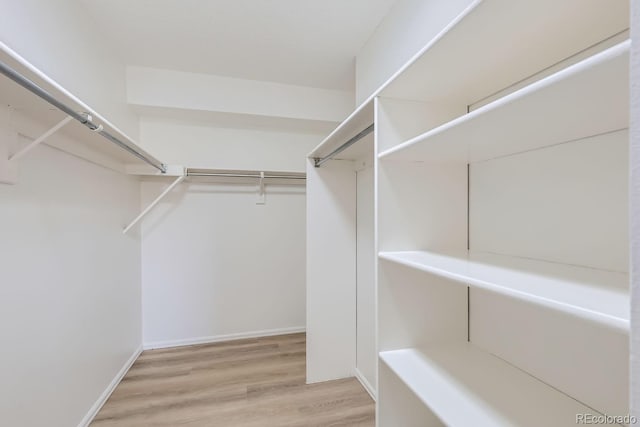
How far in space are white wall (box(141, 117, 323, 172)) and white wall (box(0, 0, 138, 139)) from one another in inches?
16.7

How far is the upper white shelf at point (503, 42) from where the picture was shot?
0.62m

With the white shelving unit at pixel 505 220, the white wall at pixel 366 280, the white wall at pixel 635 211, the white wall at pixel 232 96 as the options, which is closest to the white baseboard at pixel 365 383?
the white wall at pixel 366 280

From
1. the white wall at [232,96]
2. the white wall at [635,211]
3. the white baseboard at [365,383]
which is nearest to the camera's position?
the white wall at [635,211]

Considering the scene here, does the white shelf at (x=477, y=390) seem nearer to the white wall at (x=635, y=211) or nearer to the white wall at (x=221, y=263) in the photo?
the white wall at (x=635, y=211)

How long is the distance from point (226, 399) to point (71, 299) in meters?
1.18

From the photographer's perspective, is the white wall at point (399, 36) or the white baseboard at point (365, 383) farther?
the white baseboard at point (365, 383)

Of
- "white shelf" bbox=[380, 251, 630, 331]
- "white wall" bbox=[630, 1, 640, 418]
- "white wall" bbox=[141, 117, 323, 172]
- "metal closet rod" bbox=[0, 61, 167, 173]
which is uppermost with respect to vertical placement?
"white wall" bbox=[141, 117, 323, 172]

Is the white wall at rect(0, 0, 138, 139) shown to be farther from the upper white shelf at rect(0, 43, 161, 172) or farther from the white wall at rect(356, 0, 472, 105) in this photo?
the white wall at rect(356, 0, 472, 105)

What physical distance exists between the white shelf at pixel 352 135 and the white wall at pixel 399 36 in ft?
1.43

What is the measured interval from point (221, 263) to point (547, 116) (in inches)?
112

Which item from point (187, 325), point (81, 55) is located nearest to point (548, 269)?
point (81, 55)

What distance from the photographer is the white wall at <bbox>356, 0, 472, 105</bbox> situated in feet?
4.32

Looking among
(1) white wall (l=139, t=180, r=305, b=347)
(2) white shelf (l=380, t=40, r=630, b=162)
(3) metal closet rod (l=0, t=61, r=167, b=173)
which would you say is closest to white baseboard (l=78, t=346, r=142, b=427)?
(1) white wall (l=139, t=180, r=305, b=347)

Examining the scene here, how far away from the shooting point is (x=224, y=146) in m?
2.84
